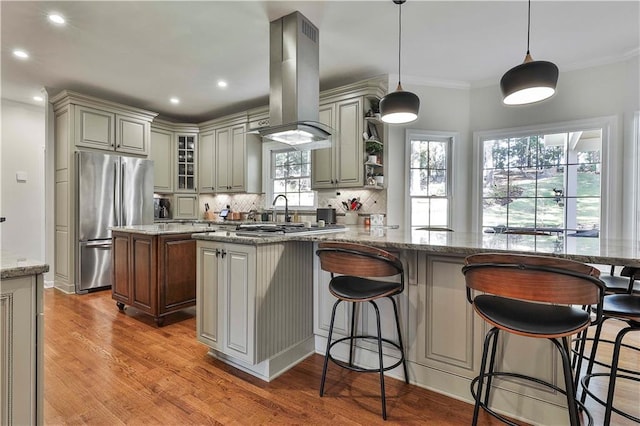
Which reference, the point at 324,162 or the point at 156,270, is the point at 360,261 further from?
the point at 324,162

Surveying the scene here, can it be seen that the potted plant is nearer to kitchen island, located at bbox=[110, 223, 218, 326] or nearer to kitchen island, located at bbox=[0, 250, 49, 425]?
kitchen island, located at bbox=[110, 223, 218, 326]

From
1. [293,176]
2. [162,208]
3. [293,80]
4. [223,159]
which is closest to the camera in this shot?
[293,80]

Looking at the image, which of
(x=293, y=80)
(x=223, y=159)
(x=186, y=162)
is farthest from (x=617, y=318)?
(x=186, y=162)

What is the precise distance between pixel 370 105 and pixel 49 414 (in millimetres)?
3828

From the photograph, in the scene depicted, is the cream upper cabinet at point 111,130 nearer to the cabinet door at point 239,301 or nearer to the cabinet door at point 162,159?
the cabinet door at point 162,159

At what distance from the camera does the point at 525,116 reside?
12.6 feet

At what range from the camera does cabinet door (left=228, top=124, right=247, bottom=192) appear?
16.5ft

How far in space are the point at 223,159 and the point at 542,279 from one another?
496 cm

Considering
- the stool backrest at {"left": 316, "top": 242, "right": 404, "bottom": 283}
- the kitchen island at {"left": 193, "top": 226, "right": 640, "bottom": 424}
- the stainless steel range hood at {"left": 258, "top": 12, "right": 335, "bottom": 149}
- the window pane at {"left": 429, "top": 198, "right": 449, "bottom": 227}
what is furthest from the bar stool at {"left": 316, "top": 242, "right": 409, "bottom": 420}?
the window pane at {"left": 429, "top": 198, "right": 449, "bottom": 227}

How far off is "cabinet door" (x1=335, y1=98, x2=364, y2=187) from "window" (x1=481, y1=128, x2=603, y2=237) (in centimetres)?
170

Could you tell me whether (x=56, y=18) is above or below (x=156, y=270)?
above

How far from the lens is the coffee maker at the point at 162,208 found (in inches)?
217

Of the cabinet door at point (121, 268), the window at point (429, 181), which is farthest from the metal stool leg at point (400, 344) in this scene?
the cabinet door at point (121, 268)

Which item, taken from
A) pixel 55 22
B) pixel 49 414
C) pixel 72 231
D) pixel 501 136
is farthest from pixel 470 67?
pixel 72 231
